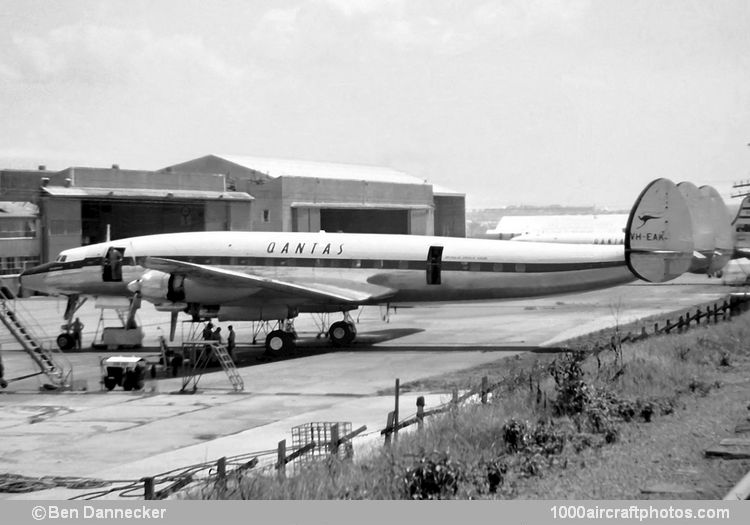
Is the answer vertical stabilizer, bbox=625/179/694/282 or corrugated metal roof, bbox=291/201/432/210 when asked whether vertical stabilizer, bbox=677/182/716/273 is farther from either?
corrugated metal roof, bbox=291/201/432/210

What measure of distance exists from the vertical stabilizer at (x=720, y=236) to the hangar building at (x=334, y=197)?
4362 cm

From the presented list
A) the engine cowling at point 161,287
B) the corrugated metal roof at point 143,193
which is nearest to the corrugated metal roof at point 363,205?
the corrugated metal roof at point 143,193

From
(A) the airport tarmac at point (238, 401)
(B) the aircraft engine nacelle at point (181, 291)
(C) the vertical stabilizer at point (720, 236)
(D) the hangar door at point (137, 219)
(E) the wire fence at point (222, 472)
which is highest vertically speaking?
(D) the hangar door at point (137, 219)

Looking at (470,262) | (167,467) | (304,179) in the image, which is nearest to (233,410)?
(167,467)

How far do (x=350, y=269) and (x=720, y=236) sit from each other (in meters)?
16.1

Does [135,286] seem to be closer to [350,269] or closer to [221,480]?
[350,269]

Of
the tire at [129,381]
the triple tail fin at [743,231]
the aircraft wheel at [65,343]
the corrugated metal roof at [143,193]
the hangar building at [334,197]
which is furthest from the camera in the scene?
the hangar building at [334,197]

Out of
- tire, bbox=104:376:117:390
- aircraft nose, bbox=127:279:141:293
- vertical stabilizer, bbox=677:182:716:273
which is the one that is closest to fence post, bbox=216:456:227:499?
tire, bbox=104:376:117:390

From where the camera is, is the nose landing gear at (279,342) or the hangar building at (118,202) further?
the hangar building at (118,202)

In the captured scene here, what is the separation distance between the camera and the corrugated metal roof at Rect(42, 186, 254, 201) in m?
65.9

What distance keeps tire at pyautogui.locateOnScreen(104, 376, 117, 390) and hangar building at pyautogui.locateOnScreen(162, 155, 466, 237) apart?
50945 millimetres

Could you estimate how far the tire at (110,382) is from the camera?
26.7 meters

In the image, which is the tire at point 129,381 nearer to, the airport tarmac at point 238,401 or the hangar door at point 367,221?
the airport tarmac at point 238,401

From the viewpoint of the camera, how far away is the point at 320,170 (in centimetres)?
10200
